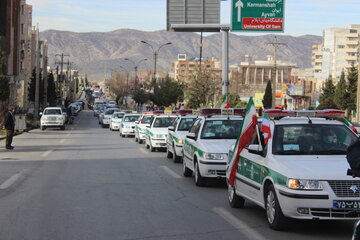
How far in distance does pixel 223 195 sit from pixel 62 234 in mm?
5146

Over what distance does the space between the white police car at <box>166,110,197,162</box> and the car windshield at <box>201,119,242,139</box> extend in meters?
4.68

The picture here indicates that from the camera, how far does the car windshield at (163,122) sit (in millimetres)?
28172

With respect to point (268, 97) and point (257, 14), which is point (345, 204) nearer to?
point (257, 14)

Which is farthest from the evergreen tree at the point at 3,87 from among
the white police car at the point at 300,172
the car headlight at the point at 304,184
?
the car headlight at the point at 304,184

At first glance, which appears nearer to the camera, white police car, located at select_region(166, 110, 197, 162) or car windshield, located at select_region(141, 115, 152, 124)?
white police car, located at select_region(166, 110, 197, 162)

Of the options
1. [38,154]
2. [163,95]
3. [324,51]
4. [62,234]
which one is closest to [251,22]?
[38,154]

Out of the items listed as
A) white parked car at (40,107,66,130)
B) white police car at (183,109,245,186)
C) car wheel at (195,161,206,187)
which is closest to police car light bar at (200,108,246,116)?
white police car at (183,109,245,186)

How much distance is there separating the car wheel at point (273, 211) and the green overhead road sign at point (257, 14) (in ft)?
72.6

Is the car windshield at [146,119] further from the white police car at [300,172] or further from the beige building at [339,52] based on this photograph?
the beige building at [339,52]

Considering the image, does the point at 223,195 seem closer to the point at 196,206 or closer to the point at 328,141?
the point at 196,206

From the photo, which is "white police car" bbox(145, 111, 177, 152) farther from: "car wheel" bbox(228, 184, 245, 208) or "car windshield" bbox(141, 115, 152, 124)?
"car wheel" bbox(228, 184, 245, 208)

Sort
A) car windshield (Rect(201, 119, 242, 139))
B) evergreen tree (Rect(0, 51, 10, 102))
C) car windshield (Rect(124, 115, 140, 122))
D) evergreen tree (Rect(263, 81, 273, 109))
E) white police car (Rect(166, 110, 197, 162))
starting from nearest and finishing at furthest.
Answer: car windshield (Rect(201, 119, 242, 139)) → white police car (Rect(166, 110, 197, 162)) → car windshield (Rect(124, 115, 140, 122)) → evergreen tree (Rect(0, 51, 10, 102)) → evergreen tree (Rect(263, 81, 273, 109))

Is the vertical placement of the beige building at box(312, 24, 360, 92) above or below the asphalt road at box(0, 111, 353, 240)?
above

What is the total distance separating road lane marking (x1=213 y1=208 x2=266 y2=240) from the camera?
8.89 m
